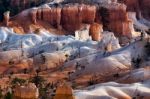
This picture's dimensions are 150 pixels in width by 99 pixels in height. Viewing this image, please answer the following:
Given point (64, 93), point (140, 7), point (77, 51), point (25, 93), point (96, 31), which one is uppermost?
point (140, 7)

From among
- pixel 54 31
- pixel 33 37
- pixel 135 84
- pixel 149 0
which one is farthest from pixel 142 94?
pixel 149 0

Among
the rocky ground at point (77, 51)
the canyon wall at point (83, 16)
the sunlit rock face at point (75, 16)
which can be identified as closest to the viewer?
the rocky ground at point (77, 51)

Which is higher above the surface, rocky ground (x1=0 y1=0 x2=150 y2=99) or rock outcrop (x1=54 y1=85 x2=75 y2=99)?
rock outcrop (x1=54 y1=85 x2=75 y2=99)

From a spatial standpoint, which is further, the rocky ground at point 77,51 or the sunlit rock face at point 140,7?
the sunlit rock face at point 140,7

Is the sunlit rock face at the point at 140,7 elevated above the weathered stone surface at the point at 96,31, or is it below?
above

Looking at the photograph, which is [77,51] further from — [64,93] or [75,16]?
[64,93]

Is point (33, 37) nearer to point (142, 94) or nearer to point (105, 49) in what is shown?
point (105, 49)

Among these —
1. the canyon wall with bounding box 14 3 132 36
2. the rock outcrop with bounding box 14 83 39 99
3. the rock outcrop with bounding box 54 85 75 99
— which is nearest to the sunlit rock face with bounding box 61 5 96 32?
the canyon wall with bounding box 14 3 132 36

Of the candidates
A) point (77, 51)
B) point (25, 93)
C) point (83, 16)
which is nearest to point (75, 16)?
point (83, 16)

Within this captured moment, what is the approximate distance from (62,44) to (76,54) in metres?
6.36

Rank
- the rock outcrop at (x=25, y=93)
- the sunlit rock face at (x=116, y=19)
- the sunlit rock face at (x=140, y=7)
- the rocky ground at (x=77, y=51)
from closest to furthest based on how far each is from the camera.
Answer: the rock outcrop at (x=25, y=93), the rocky ground at (x=77, y=51), the sunlit rock face at (x=116, y=19), the sunlit rock face at (x=140, y=7)

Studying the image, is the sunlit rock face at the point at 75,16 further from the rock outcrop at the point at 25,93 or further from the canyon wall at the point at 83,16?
the rock outcrop at the point at 25,93

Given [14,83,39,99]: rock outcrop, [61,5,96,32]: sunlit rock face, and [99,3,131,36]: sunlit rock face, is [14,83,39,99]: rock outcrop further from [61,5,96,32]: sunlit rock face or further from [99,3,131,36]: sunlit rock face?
[99,3,131,36]: sunlit rock face

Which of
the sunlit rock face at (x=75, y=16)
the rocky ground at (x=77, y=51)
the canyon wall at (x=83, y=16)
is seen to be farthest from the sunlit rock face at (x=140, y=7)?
the sunlit rock face at (x=75, y=16)
